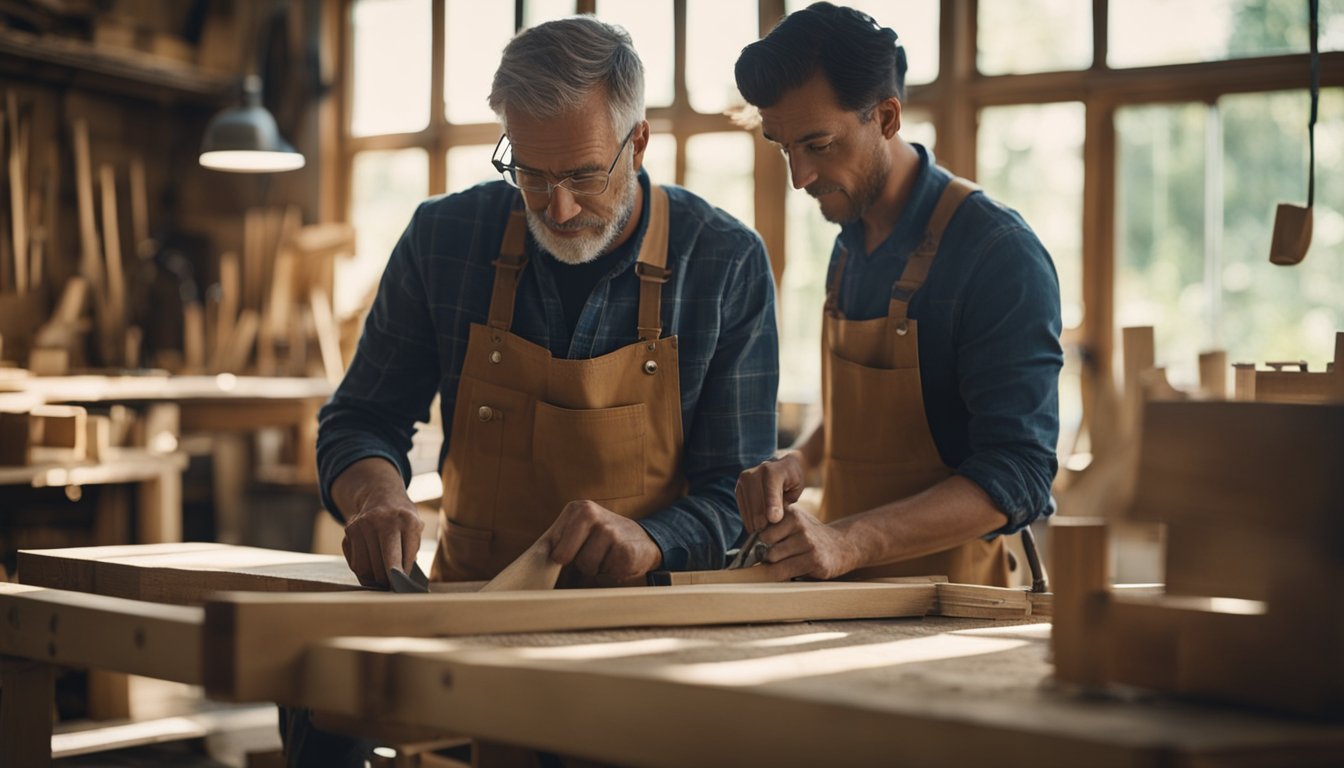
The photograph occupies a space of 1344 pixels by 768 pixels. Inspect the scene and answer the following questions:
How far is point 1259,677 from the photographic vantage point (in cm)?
106

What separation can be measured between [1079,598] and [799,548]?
0.68 m

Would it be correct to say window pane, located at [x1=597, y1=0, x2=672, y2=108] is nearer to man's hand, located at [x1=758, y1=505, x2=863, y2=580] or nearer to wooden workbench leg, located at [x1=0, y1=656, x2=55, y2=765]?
man's hand, located at [x1=758, y1=505, x2=863, y2=580]

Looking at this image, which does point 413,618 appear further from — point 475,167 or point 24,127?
point 24,127

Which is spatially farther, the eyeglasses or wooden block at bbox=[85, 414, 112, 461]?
wooden block at bbox=[85, 414, 112, 461]

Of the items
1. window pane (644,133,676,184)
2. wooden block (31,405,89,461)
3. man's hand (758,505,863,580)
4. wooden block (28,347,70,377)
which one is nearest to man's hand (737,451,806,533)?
man's hand (758,505,863,580)

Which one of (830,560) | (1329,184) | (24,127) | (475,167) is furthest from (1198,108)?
(24,127)

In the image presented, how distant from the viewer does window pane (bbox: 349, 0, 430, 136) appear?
7.84 m

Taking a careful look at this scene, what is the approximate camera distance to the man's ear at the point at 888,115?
232 centimetres

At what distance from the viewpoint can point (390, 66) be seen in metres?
7.97

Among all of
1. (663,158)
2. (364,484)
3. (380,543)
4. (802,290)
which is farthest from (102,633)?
(663,158)

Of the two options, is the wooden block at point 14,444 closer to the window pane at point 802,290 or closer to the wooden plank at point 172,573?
the wooden plank at point 172,573

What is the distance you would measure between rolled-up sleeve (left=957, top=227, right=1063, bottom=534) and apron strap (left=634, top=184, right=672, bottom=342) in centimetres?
53

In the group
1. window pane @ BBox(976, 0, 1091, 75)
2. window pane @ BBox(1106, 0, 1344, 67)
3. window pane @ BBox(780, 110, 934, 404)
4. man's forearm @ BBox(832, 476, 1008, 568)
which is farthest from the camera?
window pane @ BBox(780, 110, 934, 404)

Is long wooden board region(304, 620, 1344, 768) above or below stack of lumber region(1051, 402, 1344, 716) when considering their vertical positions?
below
